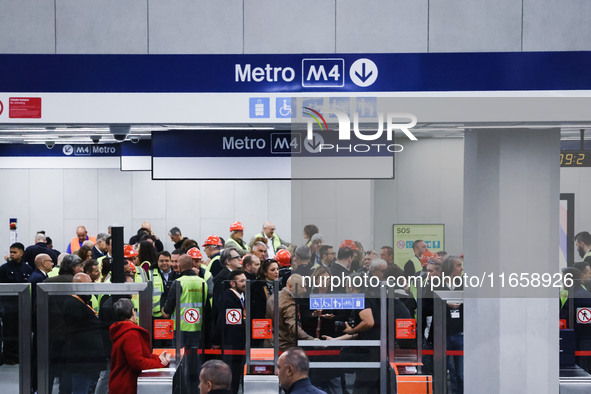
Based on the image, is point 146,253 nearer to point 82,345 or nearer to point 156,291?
A: point 156,291

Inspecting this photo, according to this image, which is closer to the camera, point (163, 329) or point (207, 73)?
point (207, 73)

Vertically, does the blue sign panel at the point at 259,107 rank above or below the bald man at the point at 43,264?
above

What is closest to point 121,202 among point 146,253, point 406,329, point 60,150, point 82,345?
point 60,150

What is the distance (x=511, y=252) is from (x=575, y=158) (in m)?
0.95

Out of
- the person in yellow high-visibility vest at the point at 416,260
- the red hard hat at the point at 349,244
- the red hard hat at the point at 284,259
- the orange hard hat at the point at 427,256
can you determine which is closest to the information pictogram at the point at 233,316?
the red hard hat at the point at 284,259

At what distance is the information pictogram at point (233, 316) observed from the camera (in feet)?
23.7

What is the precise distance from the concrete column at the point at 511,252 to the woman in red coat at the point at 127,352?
7.95 ft

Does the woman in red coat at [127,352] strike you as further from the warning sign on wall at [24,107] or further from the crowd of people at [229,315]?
the warning sign on wall at [24,107]

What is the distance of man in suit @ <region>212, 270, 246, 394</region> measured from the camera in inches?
283

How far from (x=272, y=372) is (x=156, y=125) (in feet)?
10.2

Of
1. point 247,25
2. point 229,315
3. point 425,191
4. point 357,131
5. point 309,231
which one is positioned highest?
point 247,25

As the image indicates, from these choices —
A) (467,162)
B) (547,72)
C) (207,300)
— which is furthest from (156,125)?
(207,300)

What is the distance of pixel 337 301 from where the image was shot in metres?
5.82

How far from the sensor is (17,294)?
6.14 m
